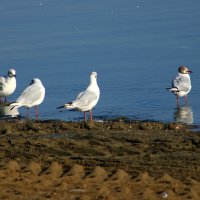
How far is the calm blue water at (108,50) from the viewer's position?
18062mm

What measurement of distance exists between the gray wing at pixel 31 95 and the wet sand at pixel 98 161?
2.24 m

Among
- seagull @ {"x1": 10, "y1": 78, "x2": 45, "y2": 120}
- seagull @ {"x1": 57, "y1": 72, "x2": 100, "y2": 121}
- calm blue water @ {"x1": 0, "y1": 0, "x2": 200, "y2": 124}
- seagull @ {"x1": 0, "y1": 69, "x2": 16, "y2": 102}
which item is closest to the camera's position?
seagull @ {"x1": 57, "y1": 72, "x2": 100, "y2": 121}

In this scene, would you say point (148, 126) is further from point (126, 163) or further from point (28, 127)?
point (126, 163)

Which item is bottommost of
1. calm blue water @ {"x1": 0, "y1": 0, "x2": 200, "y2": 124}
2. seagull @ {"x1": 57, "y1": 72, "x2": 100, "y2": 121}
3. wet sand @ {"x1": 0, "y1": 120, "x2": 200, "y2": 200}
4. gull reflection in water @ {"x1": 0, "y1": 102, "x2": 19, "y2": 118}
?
wet sand @ {"x1": 0, "y1": 120, "x2": 200, "y2": 200}

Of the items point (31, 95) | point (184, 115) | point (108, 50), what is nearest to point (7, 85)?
point (31, 95)

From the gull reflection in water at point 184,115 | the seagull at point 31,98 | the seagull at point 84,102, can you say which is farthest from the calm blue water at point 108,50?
the seagull at point 84,102

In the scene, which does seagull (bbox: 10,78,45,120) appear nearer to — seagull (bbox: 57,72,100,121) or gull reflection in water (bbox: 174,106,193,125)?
seagull (bbox: 57,72,100,121)

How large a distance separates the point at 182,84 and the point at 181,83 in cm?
8

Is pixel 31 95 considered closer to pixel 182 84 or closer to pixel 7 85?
pixel 7 85

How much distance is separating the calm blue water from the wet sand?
2925 mm

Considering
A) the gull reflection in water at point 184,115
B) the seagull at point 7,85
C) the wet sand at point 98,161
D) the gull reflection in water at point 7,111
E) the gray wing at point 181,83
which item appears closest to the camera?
the wet sand at point 98,161

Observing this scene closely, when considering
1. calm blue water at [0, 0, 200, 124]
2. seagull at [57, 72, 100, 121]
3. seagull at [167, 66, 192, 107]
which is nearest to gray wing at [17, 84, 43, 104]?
calm blue water at [0, 0, 200, 124]

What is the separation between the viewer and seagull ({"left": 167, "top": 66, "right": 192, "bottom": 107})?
18191mm

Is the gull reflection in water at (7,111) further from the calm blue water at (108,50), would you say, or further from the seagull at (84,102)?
the seagull at (84,102)
